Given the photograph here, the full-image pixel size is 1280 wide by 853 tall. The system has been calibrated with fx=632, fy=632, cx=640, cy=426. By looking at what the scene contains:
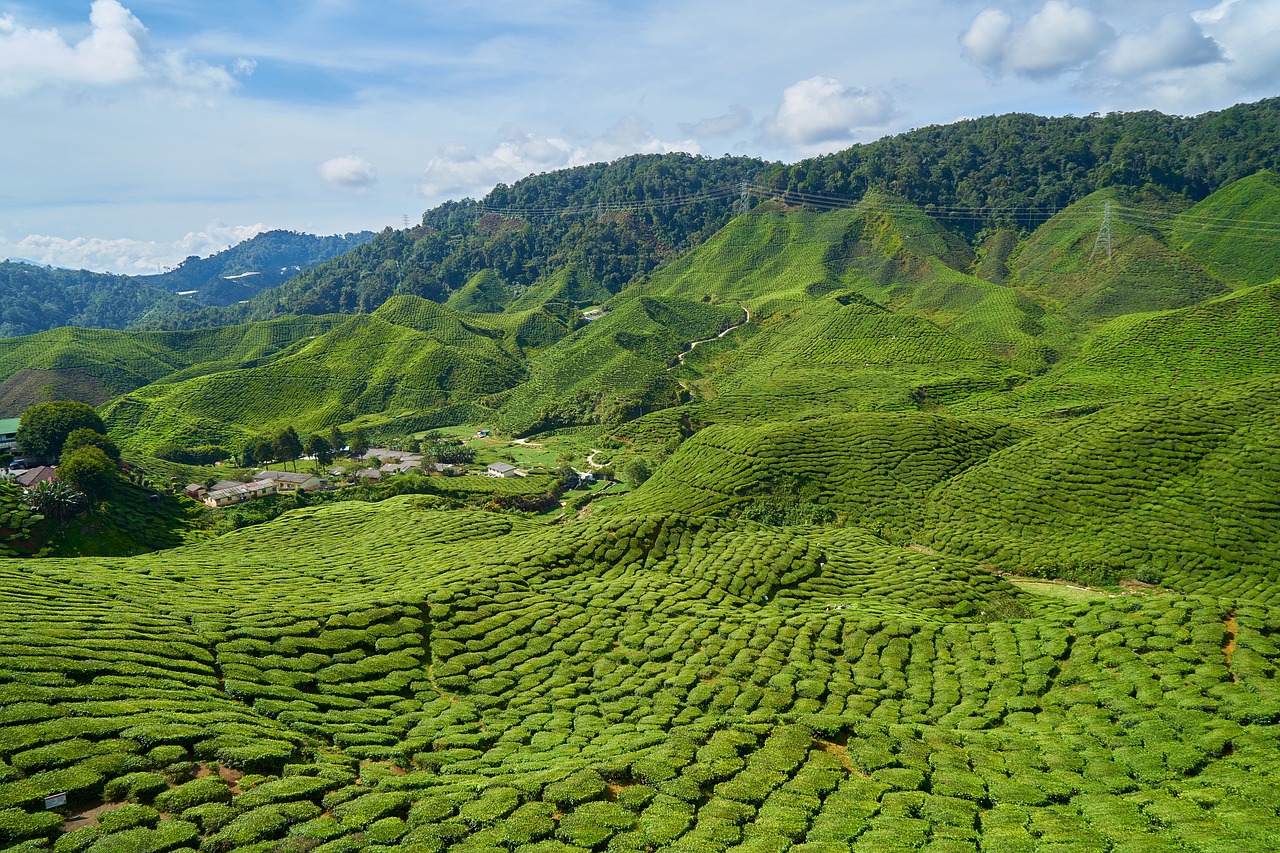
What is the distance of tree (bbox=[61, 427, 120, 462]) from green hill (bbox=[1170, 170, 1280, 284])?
790ft

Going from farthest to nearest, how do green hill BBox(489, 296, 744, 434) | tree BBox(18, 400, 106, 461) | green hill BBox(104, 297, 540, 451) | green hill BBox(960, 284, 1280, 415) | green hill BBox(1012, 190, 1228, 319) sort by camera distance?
green hill BBox(1012, 190, 1228, 319), green hill BBox(489, 296, 744, 434), green hill BBox(104, 297, 540, 451), green hill BBox(960, 284, 1280, 415), tree BBox(18, 400, 106, 461)

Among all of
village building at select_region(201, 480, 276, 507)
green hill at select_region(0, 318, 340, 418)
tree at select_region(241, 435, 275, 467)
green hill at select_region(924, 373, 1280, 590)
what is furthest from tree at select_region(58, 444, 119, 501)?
green hill at select_region(0, 318, 340, 418)

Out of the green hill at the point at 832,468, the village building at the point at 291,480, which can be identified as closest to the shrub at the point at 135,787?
the green hill at the point at 832,468

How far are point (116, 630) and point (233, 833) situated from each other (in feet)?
62.0

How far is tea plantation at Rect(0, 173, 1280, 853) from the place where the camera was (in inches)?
914

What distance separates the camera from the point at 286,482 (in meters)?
98.7

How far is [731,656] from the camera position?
39.8 m

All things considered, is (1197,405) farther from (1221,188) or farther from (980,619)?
(1221,188)

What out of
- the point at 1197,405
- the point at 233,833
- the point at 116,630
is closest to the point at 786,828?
the point at 233,833

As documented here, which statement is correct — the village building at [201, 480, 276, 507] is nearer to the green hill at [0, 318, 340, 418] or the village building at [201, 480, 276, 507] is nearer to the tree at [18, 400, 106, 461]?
the tree at [18, 400, 106, 461]

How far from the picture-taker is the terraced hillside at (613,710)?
74.6ft

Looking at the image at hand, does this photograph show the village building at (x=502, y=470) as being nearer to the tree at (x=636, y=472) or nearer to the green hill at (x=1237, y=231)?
the tree at (x=636, y=472)

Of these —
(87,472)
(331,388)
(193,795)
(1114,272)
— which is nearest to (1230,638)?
(193,795)

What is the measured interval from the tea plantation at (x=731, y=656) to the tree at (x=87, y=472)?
15.0ft
